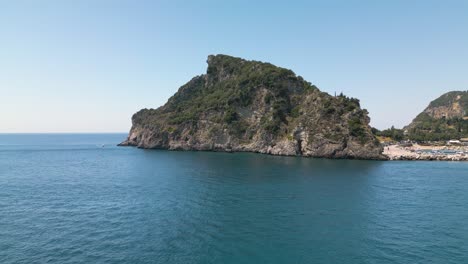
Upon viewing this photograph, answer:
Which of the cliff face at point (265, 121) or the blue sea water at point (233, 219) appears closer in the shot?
the blue sea water at point (233, 219)

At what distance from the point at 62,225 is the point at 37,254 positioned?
957 centimetres

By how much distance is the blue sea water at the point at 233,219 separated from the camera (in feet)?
109

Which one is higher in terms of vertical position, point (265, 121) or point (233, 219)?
point (265, 121)

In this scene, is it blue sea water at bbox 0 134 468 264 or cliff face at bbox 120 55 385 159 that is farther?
cliff face at bbox 120 55 385 159

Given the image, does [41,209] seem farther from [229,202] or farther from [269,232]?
[269,232]

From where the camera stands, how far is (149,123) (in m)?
188

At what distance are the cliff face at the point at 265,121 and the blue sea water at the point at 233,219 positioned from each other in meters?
50.0

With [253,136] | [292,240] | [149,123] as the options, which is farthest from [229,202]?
[149,123]

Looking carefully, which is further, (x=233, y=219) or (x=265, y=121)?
(x=265, y=121)

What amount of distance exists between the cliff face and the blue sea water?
4999cm

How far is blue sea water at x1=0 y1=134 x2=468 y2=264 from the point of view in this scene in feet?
109

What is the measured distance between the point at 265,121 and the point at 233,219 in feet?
375

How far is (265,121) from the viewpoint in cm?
15675

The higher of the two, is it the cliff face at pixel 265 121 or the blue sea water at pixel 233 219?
the cliff face at pixel 265 121
